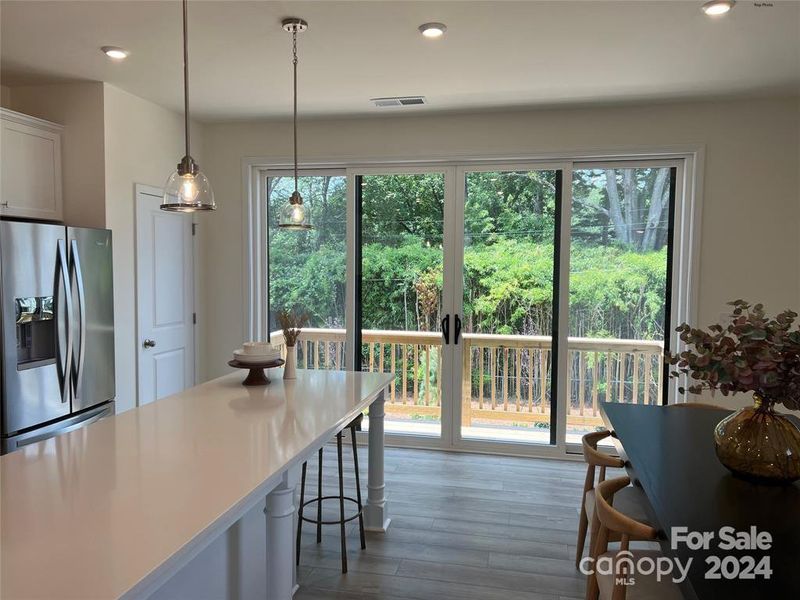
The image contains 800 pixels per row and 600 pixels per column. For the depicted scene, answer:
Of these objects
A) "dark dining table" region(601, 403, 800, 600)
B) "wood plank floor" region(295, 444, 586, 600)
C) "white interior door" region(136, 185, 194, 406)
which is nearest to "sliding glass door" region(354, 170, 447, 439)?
"wood plank floor" region(295, 444, 586, 600)

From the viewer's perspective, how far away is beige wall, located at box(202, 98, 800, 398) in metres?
3.94

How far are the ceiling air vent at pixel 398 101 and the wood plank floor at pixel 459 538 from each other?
270 cm

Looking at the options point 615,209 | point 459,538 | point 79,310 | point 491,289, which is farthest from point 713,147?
point 79,310

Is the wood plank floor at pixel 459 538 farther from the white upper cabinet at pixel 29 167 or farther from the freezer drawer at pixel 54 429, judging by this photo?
the white upper cabinet at pixel 29 167

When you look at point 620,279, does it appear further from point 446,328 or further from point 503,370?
point 446,328

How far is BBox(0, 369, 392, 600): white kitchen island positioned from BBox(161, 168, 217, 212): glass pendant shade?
85cm

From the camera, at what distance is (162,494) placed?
1.50 m

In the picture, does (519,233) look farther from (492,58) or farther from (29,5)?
(29,5)

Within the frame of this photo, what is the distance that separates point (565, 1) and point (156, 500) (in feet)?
8.24

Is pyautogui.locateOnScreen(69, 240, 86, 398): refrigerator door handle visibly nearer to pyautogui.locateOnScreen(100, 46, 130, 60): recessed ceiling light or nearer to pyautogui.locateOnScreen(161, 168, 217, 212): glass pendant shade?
pyautogui.locateOnScreen(100, 46, 130, 60): recessed ceiling light

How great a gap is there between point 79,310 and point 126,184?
1021 mm

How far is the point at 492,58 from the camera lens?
316 centimetres

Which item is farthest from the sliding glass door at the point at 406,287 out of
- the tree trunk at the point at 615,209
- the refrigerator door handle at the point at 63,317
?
the refrigerator door handle at the point at 63,317

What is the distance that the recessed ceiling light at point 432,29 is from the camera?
2.72m
